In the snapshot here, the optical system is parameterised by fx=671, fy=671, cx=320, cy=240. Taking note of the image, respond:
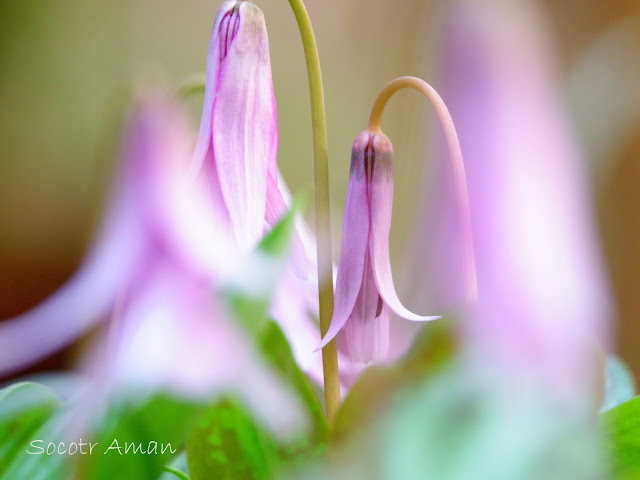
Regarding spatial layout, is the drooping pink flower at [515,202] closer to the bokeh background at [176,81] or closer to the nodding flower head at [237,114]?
the nodding flower head at [237,114]

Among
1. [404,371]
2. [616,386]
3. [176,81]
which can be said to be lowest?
[616,386]

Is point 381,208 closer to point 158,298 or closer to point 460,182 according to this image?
point 460,182

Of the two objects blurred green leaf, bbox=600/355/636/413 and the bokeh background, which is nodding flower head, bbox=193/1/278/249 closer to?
blurred green leaf, bbox=600/355/636/413

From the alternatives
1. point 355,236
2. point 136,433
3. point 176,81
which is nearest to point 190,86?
point 355,236

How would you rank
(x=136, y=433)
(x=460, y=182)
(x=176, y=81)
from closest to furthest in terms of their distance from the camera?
(x=136, y=433) < (x=460, y=182) < (x=176, y=81)

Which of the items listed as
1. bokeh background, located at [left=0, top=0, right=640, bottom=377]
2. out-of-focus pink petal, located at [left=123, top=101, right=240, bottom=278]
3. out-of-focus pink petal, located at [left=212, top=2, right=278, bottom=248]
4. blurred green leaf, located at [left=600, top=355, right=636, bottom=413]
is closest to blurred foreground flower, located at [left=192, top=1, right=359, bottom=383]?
out-of-focus pink petal, located at [left=212, top=2, right=278, bottom=248]

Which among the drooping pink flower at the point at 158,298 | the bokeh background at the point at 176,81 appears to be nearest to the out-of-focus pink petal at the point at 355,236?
the drooping pink flower at the point at 158,298

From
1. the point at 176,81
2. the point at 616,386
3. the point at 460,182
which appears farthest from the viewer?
the point at 176,81
